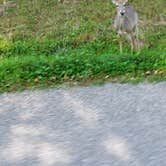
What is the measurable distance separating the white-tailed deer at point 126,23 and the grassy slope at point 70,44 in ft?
0.90

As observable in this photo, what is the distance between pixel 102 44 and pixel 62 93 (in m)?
3.55

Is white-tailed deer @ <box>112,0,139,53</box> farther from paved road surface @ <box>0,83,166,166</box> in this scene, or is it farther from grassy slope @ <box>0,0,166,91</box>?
paved road surface @ <box>0,83,166,166</box>

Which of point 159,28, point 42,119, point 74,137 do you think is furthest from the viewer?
point 159,28

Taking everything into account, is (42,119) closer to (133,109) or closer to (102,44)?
(133,109)

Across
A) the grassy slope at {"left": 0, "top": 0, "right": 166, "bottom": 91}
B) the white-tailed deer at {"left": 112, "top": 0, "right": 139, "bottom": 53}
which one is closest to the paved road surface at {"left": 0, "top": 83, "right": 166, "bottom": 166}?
the grassy slope at {"left": 0, "top": 0, "right": 166, "bottom": 91}

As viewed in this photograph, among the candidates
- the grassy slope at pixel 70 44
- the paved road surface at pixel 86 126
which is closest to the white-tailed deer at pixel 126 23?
the grassy slope at pixel 70 44

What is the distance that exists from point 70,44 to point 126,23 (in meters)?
1.24

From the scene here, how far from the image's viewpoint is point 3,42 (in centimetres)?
1015

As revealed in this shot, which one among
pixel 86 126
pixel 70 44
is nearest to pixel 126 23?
pixel 70 44

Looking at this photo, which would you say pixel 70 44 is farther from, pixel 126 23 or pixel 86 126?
pixel 86 126

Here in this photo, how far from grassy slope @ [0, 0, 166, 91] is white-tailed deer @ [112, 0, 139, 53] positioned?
10.8 inches

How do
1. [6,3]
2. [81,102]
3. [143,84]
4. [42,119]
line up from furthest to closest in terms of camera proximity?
[6,3] < [143,84] < [81,102] < [42,119]

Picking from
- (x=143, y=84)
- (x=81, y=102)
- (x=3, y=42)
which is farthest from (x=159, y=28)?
(x=81, y=102)

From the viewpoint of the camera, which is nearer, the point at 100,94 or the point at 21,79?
the point at 100,94
